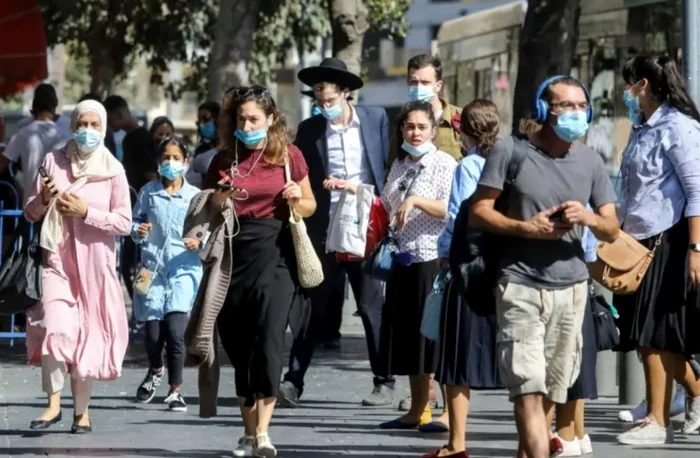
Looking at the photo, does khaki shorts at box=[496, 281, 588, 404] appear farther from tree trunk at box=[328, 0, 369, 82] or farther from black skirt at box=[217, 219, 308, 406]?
tree trunk at box=[328, 0, 369, 82]

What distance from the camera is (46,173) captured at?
9648 millimetres

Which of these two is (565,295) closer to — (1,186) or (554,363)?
(554,363)

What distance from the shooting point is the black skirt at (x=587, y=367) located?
824cm

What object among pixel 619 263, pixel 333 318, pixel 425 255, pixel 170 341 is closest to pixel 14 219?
pixel 333 318

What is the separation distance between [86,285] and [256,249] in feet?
4.84

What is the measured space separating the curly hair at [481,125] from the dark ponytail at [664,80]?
86 cm

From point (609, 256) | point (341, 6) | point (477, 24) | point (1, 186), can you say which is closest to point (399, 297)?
point (609, 256)

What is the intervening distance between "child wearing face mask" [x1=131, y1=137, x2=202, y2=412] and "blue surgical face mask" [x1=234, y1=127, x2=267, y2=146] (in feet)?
8.19

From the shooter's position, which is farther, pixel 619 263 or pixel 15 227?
pixel 15 227

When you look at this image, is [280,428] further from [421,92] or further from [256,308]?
[421,92]

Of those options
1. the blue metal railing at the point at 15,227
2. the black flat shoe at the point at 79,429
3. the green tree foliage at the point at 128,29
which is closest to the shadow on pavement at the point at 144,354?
the blue metal railing at the point at 15,227

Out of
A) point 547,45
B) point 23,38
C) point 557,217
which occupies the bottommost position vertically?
point 557,217

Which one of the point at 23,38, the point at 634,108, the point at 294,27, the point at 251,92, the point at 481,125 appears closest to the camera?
the point at 251,92

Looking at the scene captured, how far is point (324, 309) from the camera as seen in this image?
11164mm
